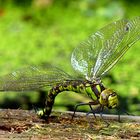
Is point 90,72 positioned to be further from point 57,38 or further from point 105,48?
point 57,38

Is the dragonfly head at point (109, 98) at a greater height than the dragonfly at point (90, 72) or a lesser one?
lesser

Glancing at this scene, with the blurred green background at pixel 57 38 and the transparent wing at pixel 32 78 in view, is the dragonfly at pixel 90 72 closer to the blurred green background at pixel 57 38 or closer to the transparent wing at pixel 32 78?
the transparent wing at pixel 32 78

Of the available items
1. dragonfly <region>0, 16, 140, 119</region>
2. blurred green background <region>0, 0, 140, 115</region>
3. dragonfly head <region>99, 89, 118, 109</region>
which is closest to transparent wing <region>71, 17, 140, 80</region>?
dragonfly <region>0, 16, 140, 119</region>

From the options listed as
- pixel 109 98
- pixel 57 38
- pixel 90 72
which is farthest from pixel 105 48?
pixel 57 38

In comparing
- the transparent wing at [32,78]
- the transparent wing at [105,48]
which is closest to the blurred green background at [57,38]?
the transparent wing at [105,48]

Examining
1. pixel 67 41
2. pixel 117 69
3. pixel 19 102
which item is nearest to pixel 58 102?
pixel 19 102

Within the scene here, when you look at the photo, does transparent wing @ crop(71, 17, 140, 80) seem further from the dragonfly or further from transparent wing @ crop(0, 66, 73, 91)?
transparent wing @ crop(0, 66, 73, 91)

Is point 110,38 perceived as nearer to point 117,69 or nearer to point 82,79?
point 82,79
